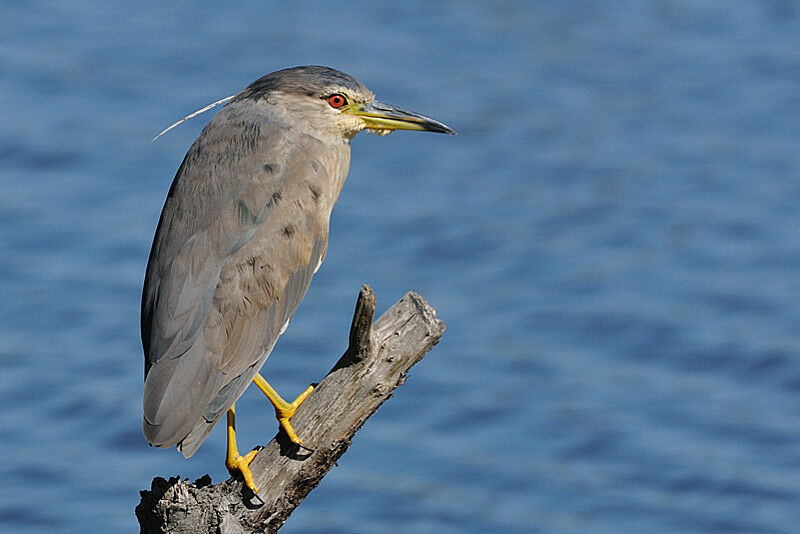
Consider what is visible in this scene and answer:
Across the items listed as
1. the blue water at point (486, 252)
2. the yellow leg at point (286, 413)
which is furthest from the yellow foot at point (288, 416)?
the blue water at point (486, 252)

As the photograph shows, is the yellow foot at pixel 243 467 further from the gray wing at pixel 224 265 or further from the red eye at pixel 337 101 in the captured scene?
the red eye at pixel 337 101

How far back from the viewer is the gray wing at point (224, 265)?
196 inches

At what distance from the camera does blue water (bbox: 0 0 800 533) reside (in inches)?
351

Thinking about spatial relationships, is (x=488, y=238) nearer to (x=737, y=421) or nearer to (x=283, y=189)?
(x=737, y=421)

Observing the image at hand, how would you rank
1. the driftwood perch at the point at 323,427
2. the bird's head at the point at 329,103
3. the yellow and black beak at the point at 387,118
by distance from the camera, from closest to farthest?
1. the driftwood perch at the point at 323,427
2. the bird's head at the point at 329,103
3. the yellow and black beak at the point at 387,118

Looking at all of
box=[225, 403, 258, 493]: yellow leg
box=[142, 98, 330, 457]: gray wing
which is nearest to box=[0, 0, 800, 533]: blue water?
box=[142, 98, 330, 457]: gray wing

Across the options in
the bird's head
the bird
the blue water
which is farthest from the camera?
the blue water

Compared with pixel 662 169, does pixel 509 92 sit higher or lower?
higher

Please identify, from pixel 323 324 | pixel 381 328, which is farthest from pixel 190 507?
pixel 323 324

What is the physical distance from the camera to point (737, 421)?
9.41 meters

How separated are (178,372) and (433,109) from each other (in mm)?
7593

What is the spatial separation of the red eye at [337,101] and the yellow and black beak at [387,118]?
5 centimetres

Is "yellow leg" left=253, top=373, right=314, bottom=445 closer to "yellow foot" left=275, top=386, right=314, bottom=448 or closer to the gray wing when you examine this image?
"yellow foot" left=275, top=386, right=314, bottom=448

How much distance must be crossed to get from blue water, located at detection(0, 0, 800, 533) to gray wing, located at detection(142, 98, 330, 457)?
3555mm
